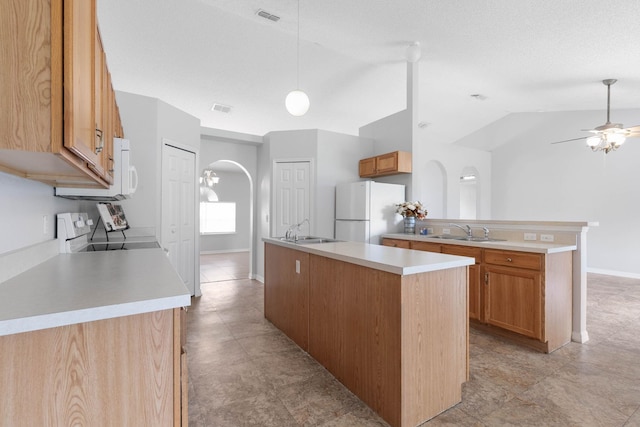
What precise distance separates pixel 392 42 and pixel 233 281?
454cm

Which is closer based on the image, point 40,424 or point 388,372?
point 40,424

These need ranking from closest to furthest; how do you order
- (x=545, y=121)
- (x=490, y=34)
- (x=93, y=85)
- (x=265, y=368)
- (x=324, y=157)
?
1. (x=93, y=85)
2. (x=265, y=368)
3. (x=490, y=34)
4. (x=324, y=157)
5. (x=545, y=121)

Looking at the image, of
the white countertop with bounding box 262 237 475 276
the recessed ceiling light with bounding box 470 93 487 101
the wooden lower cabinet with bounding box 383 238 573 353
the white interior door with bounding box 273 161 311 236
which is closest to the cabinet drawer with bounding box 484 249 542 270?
the wooden lower cabinet with bounding box 383 238 573 353

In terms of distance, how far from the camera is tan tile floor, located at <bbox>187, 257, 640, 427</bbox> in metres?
1.79

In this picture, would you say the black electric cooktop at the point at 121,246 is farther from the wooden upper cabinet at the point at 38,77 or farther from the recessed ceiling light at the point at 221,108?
the recessed ceiling light at the point at 221,108

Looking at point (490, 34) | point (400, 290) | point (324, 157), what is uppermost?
point (490, 34)

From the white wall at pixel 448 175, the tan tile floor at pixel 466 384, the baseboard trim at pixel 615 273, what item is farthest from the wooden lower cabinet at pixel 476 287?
the baseboard trim at pixel 615 273

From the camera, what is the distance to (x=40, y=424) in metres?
0.86

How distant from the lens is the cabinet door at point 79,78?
0.86 meters

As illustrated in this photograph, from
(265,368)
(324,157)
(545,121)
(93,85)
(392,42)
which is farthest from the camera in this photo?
(545,121)

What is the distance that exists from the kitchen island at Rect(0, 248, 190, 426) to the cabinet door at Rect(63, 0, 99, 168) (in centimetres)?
47

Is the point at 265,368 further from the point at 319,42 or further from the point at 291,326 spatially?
the point at 319,42

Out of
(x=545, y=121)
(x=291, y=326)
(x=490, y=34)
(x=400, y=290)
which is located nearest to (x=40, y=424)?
(x=400, y=290)

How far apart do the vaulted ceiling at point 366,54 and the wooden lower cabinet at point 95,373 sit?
11.7ft
